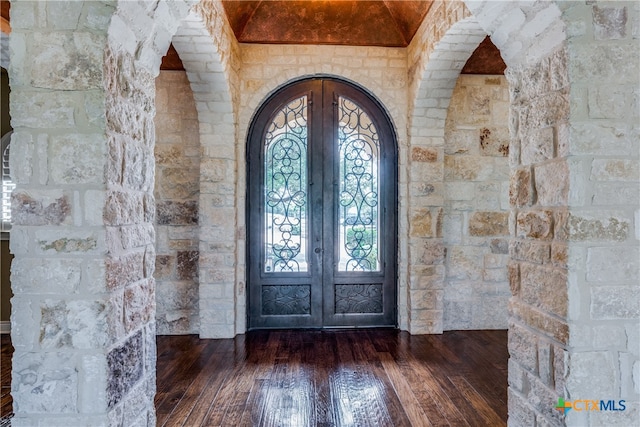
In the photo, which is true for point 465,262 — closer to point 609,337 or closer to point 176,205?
point 609,337

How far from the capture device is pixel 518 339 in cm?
170

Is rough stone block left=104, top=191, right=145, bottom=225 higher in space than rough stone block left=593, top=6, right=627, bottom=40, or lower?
lower

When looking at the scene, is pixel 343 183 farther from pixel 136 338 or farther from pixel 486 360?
pixel 136 338

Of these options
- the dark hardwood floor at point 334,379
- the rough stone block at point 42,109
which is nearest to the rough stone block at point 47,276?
the rough stone block at point 42,109

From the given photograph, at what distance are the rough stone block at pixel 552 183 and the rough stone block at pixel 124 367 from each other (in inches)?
66.7

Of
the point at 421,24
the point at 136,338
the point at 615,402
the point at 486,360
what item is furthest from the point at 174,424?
the point at 421,24

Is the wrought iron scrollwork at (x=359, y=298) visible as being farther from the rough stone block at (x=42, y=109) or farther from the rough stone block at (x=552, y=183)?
the rough stone block at (x=42, y=109)

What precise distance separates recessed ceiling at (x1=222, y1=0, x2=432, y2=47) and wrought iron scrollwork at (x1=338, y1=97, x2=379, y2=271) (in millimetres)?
626

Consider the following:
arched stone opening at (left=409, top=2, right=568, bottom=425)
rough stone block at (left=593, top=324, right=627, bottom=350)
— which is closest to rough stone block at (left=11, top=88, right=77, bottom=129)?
arched stone opening at (left=409, top=2, right=568, bottom=425)

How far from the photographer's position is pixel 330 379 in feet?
9.00

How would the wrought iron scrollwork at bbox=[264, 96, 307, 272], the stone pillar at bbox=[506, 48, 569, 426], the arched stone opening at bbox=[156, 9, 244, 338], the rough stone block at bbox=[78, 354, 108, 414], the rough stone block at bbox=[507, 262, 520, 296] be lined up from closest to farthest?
1. the rough stone block at bbox=[78, 354, 108, 414]
2. the stone pillar at bbox=[506, 48, 569, 426]
3. the rough stone block at bbox=[507, 262, 520, 296]
4. the arched stone opening at bbox=[156, 9, 244, 338]
5. the wrought iron scrollwork at bbox=[264, 96, 307, 272]

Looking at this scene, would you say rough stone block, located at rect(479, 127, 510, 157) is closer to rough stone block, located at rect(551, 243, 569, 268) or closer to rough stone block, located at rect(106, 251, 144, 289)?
rough stone block, located at rect(551, 243, 569, 268)

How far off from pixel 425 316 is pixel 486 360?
0.76 metres

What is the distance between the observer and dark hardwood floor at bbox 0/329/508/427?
2.27 metres
